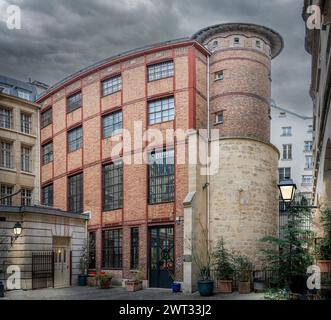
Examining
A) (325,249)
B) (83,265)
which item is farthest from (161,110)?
(325,249)

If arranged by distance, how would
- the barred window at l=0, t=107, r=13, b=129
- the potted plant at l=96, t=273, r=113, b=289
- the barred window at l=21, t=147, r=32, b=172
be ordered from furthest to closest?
1. the potted plant at l=96, t=273, r=113, b=289
2. the barred window at l=21, t=147, r=32, b=172
3. the barred window at l=0, t=107, r=13, b=129

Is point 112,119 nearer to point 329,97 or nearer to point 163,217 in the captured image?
point 163,217

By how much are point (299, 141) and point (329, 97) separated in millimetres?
11497

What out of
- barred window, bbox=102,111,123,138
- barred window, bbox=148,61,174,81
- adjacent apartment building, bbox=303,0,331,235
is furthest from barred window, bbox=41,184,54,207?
adjacent apartment building, bbox=303,0,331,235

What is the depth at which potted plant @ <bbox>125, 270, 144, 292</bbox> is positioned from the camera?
707 inches

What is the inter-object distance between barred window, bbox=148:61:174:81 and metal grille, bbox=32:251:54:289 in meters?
8.64

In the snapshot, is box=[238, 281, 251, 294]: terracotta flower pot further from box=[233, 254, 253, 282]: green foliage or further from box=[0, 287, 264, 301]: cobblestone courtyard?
box=[233, 254, 253, 282]: green foliage

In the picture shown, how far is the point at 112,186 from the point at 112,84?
4.55 meters

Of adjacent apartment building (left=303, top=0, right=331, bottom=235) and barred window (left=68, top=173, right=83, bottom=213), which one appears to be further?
barred window (left=68, top=173, right=83, bottom=213)

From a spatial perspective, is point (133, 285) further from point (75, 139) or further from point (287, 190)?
point (287, 190)

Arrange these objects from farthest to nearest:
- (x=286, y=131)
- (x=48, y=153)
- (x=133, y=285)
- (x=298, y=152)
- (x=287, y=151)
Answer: (x=298, y=152)
(x=287, y=151)
(x=133, y=285)
(x=48, y=153)
(x=286, y=131)

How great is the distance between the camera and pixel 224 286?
54.3ft

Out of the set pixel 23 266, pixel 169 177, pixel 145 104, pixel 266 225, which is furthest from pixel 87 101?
pixel 266 225

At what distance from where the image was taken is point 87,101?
67.6 ft
